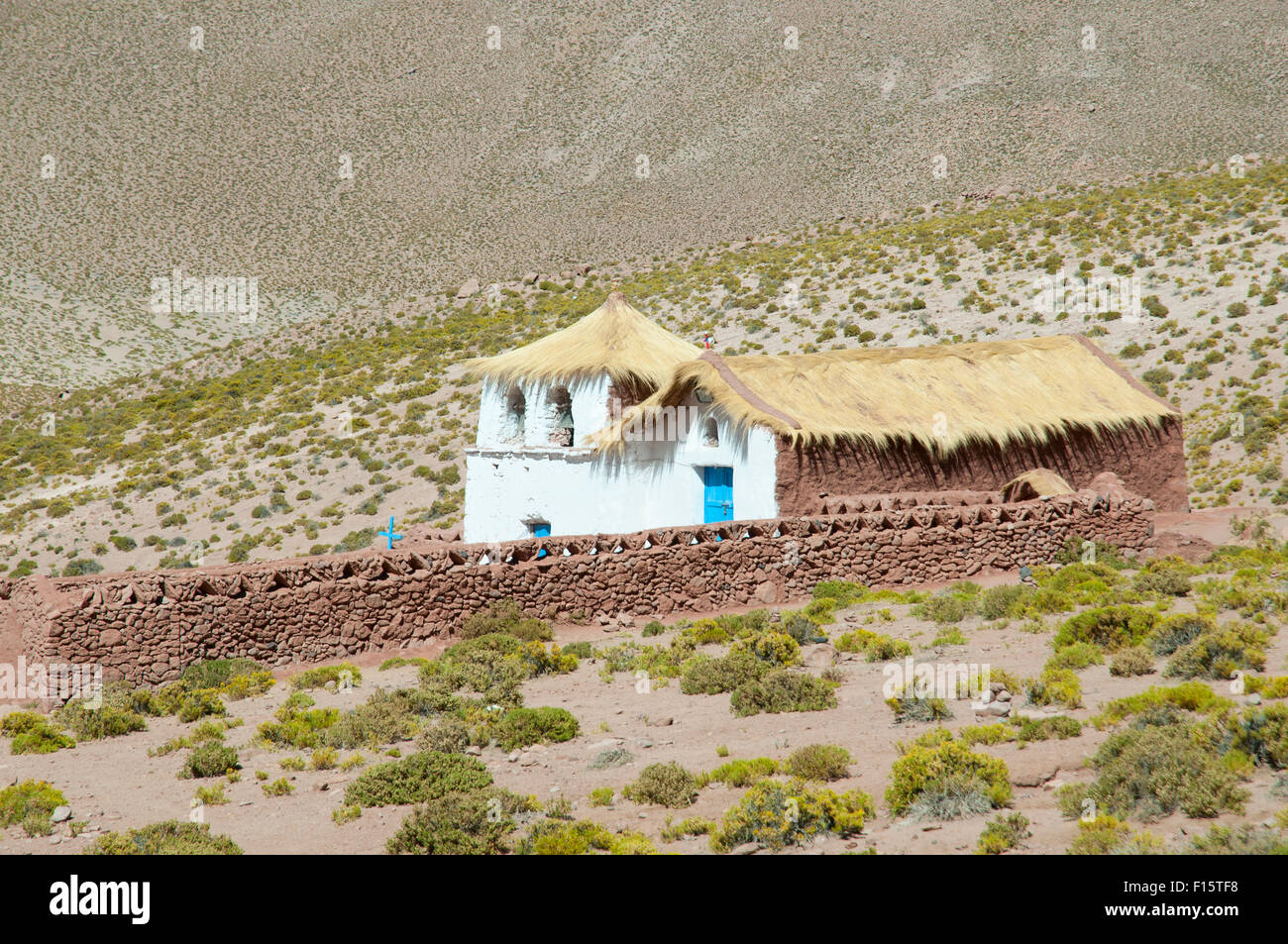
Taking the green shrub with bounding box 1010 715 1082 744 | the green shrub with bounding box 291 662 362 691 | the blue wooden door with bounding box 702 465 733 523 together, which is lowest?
the green shrub with bounding box 291 662 362 691

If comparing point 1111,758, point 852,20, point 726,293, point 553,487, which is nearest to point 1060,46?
point 852,20

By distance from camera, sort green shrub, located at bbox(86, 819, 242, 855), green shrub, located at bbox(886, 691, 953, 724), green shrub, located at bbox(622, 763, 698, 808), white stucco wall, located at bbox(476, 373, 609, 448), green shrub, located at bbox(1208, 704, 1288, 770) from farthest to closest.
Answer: white stucco wall, located at bbox(476, 373, 609, 448) → green shrub, located at bbox(886, 691, 953, 724) → green shrub, located at bbox(622, 763, 698, 808) → green shrub, located at bbox(86, 819, 242, 855) → green shrub, located at bbox(1208, 704, 1288, 770)

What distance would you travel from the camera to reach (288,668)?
13875 millimetres

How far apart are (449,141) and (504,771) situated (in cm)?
6945

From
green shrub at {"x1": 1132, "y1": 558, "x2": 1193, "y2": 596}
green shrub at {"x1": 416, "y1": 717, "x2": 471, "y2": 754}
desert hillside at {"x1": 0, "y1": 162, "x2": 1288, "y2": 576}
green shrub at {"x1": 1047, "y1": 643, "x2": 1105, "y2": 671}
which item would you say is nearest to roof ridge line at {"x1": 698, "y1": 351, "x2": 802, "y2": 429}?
green shrub at {"x1": 1132, "y1": 558, "x2": 1193, "y2": 596}

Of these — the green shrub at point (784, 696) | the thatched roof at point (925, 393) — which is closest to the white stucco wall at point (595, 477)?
the thatched roof at point (925, 393)

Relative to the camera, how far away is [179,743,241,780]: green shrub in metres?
9.54

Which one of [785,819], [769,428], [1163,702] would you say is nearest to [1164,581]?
[1163,702]

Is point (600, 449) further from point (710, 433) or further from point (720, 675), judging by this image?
point (720, 675)

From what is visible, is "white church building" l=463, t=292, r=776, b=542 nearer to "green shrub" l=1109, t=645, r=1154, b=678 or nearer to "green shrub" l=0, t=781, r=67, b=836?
"green shrub" l=1109, t=645, r=1154, b=678

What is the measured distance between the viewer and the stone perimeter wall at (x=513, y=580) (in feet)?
43.5

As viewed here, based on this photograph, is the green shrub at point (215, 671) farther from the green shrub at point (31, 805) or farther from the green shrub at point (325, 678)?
the green shrub at point (31, 805)

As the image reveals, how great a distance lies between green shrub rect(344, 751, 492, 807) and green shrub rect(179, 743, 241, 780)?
1.50 meters

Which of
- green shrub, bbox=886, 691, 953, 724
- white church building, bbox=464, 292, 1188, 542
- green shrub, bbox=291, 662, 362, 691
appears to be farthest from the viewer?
white church building, bbox=464, 292, 1188, 542
